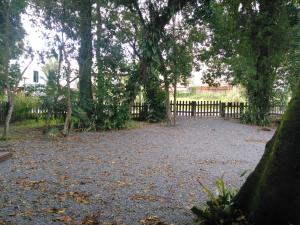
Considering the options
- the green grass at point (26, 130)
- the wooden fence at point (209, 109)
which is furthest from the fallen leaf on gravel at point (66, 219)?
the wooden fence at point (209, 109)

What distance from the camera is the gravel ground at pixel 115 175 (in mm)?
4391

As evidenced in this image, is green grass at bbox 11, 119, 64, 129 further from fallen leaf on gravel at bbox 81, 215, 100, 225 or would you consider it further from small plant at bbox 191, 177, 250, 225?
small plant at bbox 191, 177, 250, 225

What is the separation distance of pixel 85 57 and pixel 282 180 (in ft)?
37.9

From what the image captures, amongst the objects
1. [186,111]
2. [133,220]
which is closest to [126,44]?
[186,111]

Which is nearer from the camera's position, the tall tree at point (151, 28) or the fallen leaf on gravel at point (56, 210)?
the fallen leaf on gravel at point (56, 210)

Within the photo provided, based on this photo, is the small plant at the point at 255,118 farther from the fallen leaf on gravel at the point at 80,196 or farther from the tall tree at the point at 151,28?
the fallen leaf on gravel at the point at 80,196

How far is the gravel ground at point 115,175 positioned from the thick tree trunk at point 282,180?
1.17m

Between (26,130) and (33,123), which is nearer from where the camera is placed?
(26,130)

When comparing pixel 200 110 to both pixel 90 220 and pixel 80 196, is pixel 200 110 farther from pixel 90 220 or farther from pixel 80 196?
pixel 90 220

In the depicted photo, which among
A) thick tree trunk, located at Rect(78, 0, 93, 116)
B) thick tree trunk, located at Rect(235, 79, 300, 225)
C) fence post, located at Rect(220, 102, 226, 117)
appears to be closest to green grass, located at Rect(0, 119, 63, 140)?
thick tree trunk, located at Rect(78, 0, 93, 116)

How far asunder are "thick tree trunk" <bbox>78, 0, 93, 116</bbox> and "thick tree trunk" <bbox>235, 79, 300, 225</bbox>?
1042 cm

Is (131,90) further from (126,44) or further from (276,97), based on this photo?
(276,97)

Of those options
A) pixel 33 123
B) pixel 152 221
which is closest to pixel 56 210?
pixel 152 221

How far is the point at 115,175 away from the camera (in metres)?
6.54
